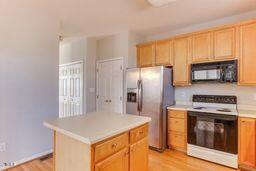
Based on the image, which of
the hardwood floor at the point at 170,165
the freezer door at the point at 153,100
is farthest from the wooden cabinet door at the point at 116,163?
the freezer door at the point at 153,100

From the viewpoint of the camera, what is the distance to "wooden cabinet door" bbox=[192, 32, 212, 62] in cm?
313

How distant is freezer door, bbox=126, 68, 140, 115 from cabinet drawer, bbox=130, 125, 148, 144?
1581 mm

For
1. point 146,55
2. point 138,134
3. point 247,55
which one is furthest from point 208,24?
point 138,134

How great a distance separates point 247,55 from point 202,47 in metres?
0.76

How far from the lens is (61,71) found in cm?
570

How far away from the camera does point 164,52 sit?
3.73 m

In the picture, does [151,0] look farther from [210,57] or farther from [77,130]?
[77,130]

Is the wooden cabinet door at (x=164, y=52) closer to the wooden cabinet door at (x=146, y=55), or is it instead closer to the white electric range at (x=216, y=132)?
the wooden cabinet door at (x=146, y=55)

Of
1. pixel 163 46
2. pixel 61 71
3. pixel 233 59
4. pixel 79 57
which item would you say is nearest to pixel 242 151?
pixel 233 59

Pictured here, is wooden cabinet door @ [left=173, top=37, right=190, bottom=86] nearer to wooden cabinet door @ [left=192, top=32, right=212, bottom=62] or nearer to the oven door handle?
wooden cabinet door @ [left=192, top=32, right=212, bottom=62]

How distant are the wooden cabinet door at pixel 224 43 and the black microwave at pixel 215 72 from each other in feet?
0.41

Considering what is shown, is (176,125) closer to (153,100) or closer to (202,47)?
(153,100)

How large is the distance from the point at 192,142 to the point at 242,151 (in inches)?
29.9

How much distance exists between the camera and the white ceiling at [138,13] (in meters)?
2.70
